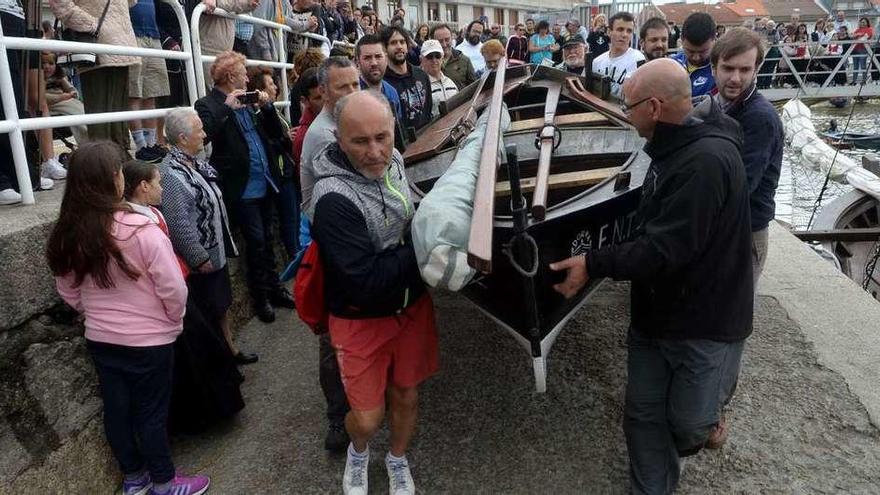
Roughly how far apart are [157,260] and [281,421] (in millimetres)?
1314

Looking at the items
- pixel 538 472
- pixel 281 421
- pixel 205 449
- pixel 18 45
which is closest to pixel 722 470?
pixel 538 472

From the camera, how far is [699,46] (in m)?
4.06

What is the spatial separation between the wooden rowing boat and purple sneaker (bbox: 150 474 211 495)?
1519mm

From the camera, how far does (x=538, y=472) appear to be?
2.89m

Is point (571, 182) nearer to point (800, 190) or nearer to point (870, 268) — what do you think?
point (870, 268)

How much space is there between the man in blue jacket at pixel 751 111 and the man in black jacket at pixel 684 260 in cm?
73

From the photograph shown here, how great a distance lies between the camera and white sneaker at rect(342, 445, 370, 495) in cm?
270

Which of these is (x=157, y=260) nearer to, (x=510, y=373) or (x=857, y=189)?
(x=510, y=373)

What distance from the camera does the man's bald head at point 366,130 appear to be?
7.27 ft

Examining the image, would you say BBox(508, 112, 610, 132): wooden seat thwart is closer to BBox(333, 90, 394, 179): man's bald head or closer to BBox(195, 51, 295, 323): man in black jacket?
BBox(195, 51, 295, 323): man in black jacket

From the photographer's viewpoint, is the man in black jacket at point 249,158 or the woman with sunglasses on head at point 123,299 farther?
the man in black jacket at point 249,158

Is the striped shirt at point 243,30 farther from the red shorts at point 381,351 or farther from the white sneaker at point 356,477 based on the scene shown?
the white sneaker at point 356,477

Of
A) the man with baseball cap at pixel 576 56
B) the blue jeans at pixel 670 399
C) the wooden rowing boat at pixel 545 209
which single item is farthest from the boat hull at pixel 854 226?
the blue jeans at pixel 670 399

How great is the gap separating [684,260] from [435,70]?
460 centimetres
